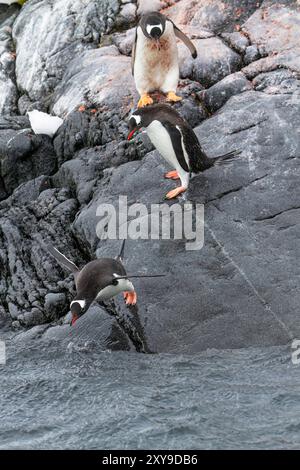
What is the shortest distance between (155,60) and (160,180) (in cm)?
147

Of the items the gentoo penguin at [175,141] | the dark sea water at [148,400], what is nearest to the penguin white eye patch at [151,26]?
the gentoo penguin at [175,141]

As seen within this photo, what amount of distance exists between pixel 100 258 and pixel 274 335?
1.62 metres

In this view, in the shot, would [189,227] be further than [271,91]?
No

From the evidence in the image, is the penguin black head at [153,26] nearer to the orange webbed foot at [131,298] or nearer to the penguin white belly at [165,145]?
the penguin white belly at [165,145]

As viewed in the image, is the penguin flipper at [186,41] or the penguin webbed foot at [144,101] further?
the penguin flipper at [186,41]

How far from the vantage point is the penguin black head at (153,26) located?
8.26 metres

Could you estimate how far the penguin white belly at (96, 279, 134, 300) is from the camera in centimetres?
657

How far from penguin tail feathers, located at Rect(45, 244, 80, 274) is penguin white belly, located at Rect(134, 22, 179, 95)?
2.23 m

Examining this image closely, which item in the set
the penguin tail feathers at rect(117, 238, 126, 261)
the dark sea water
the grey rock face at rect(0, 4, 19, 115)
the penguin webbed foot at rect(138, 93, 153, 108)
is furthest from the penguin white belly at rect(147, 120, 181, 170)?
the grey rock face at rect(0, 4, 19, 115)

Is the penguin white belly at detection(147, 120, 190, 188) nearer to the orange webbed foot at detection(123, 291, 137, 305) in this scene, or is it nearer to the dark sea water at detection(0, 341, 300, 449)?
the orange webbed foot at detection(123, 291, 137, 305)

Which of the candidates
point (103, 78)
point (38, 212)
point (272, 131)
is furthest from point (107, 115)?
point (272, 131)

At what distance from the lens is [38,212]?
27.5ft

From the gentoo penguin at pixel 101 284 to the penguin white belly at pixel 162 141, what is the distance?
122 centimetres
